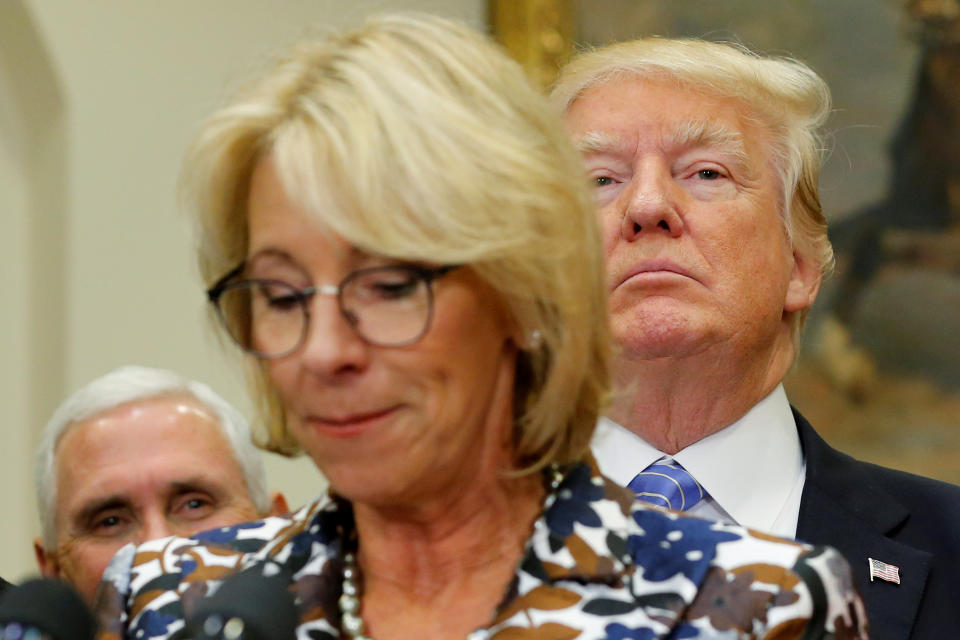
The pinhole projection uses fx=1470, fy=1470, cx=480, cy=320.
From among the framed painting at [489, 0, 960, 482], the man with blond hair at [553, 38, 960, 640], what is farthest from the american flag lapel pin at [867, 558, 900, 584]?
the framed painting at [489, 0, 960, 482]

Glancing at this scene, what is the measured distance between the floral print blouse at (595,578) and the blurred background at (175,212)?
3.92m

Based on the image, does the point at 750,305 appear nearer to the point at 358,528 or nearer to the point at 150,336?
the point at 358,528

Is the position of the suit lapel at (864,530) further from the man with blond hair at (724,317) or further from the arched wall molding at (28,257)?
the arched wall molding at (28,257)

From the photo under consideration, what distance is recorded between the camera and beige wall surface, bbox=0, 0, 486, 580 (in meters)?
5.82

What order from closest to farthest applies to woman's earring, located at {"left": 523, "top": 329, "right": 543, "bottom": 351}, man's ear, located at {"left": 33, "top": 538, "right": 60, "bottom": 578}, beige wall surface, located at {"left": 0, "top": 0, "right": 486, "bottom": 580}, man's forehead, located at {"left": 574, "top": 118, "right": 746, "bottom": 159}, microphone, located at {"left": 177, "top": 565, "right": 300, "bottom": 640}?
Result: 1. microphone, located at {"left": 177, "top": 565, "right": 300, "bottom": 640}
2. woman's earring, located at {"left": 523, "top": 329, "right": 543, "bottom": 351}
3. man's ear, located at {"left": 33, "top": 538, "right": 60, "bottom": 578}
4. man's forehead, located at {"left": 574, "top": 118, "right": 746, "bottom": 159}
5. beige wall surface, located at {"left": 0, "top": 0, "right": 486, "bottom": 580}

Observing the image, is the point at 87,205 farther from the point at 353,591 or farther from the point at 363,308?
the point at 363,308

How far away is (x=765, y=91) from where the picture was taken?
341 centimetres

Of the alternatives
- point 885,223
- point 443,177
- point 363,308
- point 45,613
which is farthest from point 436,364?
point 885,223

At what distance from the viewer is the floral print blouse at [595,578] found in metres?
1.78

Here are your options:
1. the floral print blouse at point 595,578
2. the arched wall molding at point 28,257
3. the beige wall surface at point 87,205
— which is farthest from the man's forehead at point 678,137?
the arched wall molding at point 28,257

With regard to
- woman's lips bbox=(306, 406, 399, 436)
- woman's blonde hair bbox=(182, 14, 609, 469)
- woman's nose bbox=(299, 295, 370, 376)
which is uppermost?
woman's blonde hair bbox=(182, 14, 609, 469)

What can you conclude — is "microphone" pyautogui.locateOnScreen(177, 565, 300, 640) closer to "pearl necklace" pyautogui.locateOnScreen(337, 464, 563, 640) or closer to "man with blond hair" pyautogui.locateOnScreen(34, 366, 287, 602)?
"pearl necklace" pyautogui.locateOnScreen(337, 464, 563, 640)

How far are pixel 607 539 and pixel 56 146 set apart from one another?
4.52 metres

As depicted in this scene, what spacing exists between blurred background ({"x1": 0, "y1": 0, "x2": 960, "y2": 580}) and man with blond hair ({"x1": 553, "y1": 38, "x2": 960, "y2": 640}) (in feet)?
8.83
